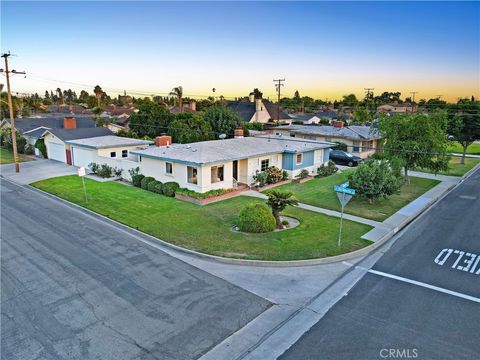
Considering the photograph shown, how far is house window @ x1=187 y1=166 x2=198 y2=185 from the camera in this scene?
2311 cm

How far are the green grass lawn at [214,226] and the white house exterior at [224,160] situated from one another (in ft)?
5.74

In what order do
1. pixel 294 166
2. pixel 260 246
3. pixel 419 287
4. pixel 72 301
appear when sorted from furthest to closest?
pixel 294 166 < pixel 260 246 < pixel 419 287 < pixel 72 301

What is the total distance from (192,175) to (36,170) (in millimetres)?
17060

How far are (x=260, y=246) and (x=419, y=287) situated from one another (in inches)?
231

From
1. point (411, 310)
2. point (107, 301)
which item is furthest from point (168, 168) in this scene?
point (411, 310)

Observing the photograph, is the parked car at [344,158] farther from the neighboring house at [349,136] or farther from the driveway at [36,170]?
the driveway at [36,170]

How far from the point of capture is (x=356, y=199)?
2273 cm

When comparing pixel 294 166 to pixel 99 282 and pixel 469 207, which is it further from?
pixel 99 282

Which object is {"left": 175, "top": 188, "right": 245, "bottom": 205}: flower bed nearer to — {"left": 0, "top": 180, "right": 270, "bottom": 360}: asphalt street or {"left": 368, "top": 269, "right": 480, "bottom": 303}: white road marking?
{"left": 0, "top": 180, "right": 270, "bottom": 360}: asphalt street

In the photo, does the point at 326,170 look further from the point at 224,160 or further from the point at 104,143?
the point at 104,143

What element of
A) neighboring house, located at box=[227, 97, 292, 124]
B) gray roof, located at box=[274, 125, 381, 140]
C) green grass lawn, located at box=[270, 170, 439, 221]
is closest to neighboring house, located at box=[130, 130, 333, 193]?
green grass lawn, located at box=[270, 170, 439, 221]

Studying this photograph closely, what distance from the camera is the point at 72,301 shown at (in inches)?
424

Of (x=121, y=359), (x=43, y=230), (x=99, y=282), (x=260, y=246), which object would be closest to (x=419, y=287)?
(x=260, y=246)

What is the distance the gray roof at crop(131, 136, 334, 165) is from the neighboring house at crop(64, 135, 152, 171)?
205 inches
